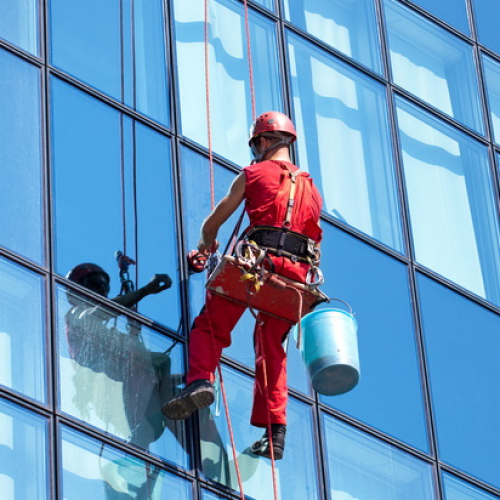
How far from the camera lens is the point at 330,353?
14.1m

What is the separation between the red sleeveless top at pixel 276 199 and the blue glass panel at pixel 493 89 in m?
6.06

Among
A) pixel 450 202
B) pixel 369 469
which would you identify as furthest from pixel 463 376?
pixel 450 202

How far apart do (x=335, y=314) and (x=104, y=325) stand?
1728mm

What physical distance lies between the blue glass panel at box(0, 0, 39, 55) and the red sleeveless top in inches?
92.7

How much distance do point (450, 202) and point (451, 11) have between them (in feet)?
9.47

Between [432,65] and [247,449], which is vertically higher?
[432,65]

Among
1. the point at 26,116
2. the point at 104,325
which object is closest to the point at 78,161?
the point at 26,116

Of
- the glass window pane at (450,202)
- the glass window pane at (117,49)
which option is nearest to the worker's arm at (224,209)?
the glass window pane at (117,49)

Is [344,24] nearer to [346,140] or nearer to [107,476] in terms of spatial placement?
[346,140]

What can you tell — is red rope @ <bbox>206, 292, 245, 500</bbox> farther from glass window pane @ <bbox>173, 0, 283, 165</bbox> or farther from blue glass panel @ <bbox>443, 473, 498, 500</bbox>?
glass window pane @ <bbox>173, 0, 283, 165</bbox>

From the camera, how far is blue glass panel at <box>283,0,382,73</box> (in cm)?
1892

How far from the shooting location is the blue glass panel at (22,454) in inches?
513

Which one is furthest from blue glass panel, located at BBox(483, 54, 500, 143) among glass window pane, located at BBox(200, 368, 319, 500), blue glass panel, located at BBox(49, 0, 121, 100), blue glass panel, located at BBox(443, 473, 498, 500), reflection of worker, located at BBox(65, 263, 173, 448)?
reflection of worker, located at BBox(65, 263, 173, 448)

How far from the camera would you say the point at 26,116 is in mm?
15109
